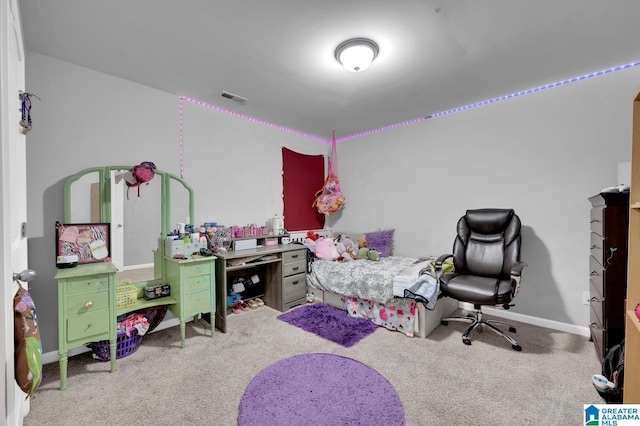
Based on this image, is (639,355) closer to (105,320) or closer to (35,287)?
(105,320)

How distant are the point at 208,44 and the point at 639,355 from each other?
3.05m

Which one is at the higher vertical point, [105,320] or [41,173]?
[41,173]

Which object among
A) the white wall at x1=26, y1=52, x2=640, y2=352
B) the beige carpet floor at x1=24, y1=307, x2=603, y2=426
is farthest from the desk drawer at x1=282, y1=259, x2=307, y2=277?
the white wall at x1=26, y1=52, x2=640, y2=352

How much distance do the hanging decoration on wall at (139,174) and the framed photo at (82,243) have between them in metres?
0.44

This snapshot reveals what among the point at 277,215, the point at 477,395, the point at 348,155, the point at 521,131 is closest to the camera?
the point at 477,395

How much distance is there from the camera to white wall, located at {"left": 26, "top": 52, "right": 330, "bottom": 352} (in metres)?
2.22

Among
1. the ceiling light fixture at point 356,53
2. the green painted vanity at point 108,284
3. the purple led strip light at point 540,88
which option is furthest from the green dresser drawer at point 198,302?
the purple led strip light at point 540,88

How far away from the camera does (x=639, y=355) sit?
1.22 metres

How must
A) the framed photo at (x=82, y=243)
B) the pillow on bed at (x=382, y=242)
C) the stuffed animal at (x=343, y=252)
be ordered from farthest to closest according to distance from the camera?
the pillow on bed at (x=382, y=242) < the stuffed animal at (x=343, y=252) < the framed photo at (x=82, y=243)

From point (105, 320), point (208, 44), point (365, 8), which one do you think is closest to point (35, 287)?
point (105, 320)

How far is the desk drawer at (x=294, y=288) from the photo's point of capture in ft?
11.0

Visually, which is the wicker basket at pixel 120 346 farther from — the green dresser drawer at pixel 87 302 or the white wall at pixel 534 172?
the white wall at pixel 534 172

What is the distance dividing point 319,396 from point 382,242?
2.40m

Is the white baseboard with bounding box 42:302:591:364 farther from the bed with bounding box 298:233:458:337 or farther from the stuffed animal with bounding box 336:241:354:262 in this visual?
the stuffed animal with bounding box 336:241:354:262
